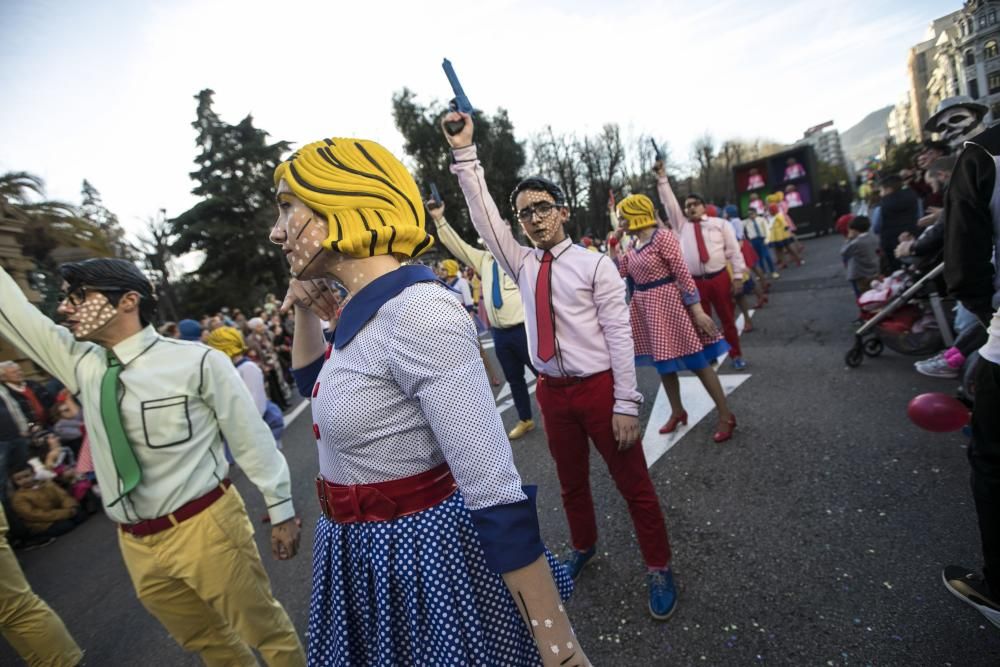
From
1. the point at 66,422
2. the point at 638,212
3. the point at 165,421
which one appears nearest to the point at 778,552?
the point at 638,212

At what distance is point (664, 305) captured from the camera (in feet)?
12.9

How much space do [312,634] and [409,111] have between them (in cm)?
3619

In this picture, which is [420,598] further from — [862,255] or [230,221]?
[230,221]

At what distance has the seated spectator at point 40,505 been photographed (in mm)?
5566

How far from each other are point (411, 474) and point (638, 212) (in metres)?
3.51

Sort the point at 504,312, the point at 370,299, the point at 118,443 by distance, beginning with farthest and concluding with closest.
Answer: the point at 504,312
the point at 118,443
the point at 370,299

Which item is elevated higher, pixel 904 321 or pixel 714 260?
pixel 714 260

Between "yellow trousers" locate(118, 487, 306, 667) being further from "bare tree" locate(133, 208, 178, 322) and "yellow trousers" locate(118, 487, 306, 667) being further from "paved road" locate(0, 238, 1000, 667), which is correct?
"bare tree" locate(133, 208, 178, 322)

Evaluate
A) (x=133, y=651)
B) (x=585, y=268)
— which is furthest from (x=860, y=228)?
(x=133, y=651)

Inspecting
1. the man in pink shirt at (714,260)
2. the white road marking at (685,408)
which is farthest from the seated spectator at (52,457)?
the man in pink shirt at (714,260)

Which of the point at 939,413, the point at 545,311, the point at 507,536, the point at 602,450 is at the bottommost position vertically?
the point at 939,413

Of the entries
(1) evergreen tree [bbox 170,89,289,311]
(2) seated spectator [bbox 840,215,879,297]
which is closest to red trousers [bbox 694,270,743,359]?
(2) seated spectator [bbox 840,215,879,297]

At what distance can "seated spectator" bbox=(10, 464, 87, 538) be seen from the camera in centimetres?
557

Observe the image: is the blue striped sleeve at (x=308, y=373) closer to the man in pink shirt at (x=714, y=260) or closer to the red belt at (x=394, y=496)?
the red belt at (x=394, y=496)
